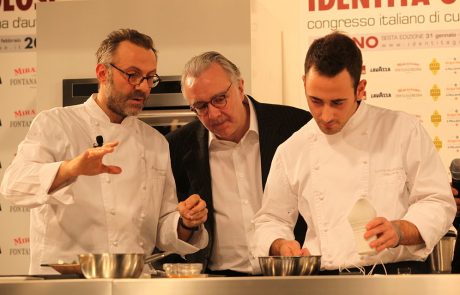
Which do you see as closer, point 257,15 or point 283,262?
point 283,262

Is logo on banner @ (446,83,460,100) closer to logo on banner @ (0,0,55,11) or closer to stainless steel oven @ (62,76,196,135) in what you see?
stainless steel oven @ (62,76,196,135)

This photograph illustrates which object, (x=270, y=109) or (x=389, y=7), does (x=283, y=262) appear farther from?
(x=389, y=7)

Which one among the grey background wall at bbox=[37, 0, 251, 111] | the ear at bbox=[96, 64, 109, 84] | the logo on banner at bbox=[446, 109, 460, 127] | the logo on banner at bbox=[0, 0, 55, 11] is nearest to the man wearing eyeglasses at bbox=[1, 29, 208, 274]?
the ear at bbox=[96, 64, 109, 84]

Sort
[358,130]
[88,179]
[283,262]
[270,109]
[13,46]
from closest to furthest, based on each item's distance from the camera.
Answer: [283,262], [358,130], [88,179], [270,109], [13,46]

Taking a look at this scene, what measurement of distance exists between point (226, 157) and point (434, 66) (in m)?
1.35

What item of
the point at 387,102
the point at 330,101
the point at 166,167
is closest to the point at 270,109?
the point at 166,167

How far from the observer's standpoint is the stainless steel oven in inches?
134

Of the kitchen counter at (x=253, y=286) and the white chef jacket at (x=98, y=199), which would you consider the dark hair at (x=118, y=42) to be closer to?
the white chef jacket at (x=98, y=199)

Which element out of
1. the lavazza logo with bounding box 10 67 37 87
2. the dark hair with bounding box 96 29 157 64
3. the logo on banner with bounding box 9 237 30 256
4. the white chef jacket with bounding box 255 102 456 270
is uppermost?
the lavazza logo with bounding box 10 67 37 87

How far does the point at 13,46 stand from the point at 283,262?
117 inches

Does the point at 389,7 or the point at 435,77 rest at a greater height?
the point at 389,7

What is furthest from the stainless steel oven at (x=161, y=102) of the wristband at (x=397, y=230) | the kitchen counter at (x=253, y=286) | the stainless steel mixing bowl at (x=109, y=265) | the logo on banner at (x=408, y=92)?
the kitchen counter at (x=253, y=286)

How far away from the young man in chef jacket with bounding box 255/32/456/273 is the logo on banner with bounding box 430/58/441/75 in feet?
4.59

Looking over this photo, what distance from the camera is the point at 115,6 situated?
3.55m
